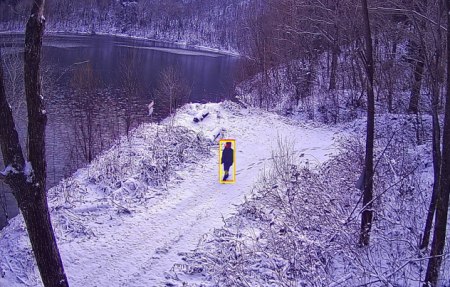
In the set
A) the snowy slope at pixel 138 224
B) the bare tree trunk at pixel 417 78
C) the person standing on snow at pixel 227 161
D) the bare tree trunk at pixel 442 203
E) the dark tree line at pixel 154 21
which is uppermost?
the dark tree line at pixel 154 21

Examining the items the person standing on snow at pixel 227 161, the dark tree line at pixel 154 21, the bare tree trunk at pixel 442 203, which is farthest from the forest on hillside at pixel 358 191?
the dark tree line at pixel 154 21

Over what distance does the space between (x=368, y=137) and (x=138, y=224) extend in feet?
18.1

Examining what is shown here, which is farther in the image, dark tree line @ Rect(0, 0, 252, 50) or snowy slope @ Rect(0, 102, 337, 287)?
dark tree line @ Rect(0, 0, 252, 50)

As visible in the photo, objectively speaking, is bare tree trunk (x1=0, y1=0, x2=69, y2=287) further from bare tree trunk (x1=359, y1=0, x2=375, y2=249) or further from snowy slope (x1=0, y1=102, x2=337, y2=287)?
bare tree trunk (x1=359, y1=0, x2=375, y2=249)

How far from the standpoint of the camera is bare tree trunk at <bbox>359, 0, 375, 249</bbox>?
7.04 m

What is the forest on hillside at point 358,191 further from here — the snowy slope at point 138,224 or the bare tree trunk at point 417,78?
the snowy slope at point 138,224

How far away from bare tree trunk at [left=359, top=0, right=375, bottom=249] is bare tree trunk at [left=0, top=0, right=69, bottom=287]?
529 centimetres

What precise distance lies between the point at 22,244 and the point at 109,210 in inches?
85.8

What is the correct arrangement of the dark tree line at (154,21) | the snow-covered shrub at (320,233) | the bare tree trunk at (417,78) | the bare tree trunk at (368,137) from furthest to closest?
the dark tree line at (154,21)
the bare tree trunk at (417,78)
the bare tree trunk at (368,137)
the snow-covered shrub at (320,233)

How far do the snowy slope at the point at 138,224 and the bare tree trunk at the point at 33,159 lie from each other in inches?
91.1

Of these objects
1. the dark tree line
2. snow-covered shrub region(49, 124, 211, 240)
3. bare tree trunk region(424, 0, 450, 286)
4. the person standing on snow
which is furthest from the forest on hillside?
the dark tree line

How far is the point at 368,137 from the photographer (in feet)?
24.3

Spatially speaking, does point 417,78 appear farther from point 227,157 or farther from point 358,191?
point 227,157

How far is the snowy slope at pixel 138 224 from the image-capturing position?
7.46 meters
